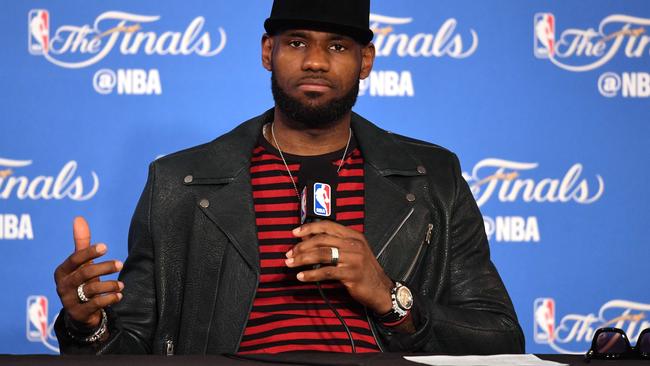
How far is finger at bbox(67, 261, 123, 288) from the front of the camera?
2035 millimetres

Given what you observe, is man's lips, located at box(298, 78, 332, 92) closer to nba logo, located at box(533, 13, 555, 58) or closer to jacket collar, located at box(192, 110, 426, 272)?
jacket collar, located at box(192, 110, 426, 272)

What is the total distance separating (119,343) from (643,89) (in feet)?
6.98

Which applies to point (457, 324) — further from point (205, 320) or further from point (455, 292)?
point (205, 320)

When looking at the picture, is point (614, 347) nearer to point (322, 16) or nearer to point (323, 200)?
point (323, 200)

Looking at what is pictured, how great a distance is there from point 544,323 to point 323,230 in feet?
5.56

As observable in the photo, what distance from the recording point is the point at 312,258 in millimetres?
2119

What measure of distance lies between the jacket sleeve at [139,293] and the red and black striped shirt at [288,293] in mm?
244

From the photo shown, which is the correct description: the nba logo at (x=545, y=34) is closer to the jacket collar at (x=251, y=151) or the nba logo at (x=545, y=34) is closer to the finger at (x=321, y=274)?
the jacket collar at (x=251, y=151)

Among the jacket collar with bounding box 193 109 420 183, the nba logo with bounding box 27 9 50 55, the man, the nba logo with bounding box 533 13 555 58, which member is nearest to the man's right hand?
the man

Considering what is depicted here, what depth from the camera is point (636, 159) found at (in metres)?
3.66

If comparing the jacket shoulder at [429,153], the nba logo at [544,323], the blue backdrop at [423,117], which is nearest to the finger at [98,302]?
the jacket shoulder at [429,153]

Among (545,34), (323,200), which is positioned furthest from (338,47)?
(545,34)

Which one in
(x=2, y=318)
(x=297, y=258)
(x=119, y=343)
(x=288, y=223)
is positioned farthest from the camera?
(x=2, y=318)

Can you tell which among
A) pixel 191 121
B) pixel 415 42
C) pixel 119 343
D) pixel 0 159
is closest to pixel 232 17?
pixel 191 121
